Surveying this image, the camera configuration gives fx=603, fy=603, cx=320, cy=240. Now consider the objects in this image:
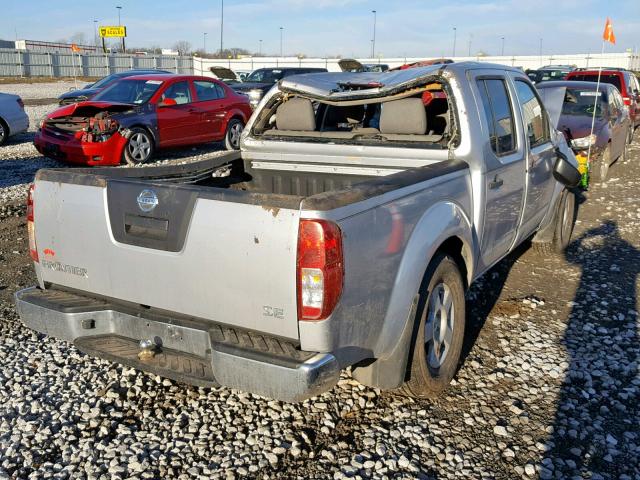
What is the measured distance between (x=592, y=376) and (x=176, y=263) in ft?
9.38

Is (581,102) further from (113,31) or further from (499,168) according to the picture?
(113,31)

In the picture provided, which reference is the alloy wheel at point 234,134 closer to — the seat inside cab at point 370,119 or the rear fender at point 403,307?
the seat inside cab at point 370,119

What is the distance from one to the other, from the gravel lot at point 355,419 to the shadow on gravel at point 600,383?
0.01m

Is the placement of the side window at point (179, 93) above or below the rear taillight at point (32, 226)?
above

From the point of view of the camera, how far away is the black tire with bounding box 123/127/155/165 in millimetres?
11320

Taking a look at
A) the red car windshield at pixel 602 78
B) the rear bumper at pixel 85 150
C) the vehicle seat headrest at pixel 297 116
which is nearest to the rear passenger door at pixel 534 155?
the vehicle seat headrest at pixel 297 116

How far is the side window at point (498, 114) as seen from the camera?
4379mm

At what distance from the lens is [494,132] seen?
439 centimetres

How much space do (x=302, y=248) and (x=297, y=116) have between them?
2291 mm

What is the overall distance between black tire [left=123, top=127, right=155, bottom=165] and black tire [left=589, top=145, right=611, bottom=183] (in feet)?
27.0

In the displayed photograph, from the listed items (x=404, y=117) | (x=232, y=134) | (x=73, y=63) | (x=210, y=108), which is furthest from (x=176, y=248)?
(x=73, y=63)

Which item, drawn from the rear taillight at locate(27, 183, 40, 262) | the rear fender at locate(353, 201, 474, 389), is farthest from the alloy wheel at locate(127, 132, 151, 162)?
the rear fender at locate(353, 201, 474, 389)

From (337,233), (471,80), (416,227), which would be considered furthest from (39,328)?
(471,80)

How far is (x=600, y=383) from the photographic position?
3928mm
